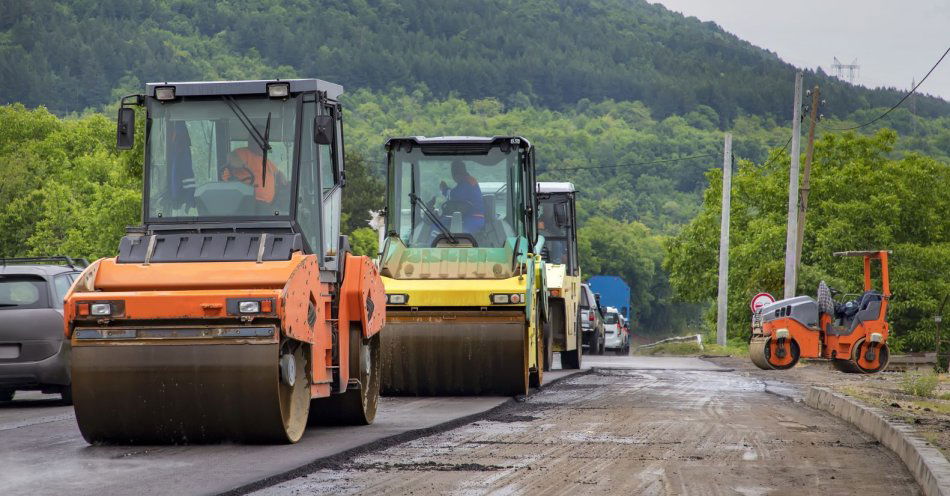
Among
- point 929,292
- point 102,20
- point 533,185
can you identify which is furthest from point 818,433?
point 102,20

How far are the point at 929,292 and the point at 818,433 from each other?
48.5 m

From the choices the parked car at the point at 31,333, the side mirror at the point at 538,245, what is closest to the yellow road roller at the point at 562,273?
the side mirror at the point at 538,245

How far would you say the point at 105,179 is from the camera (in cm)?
8200

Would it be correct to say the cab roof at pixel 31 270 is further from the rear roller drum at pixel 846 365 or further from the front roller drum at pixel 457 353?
the rear roller drum at pixel 846 365

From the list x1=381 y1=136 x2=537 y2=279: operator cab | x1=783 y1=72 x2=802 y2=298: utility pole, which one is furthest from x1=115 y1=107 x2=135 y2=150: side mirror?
x1=783 y1=72 x2=802 y2=298: utility pole

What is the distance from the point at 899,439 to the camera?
11.3 meters

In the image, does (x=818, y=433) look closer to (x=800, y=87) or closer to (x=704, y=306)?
(x=800, y=87)

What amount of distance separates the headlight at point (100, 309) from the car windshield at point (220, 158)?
1491 mm

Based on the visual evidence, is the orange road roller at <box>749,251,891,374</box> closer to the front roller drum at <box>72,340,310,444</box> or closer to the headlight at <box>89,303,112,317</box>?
the front roller drum at <box>72,340,310,444</box>

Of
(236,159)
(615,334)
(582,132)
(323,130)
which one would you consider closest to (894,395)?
(323,130)

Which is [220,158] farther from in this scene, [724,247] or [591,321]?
[724,247]

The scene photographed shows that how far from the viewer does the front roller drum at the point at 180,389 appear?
10.6 meters

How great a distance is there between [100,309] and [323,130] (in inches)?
91.6

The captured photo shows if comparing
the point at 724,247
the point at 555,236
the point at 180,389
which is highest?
the point at 555,236
